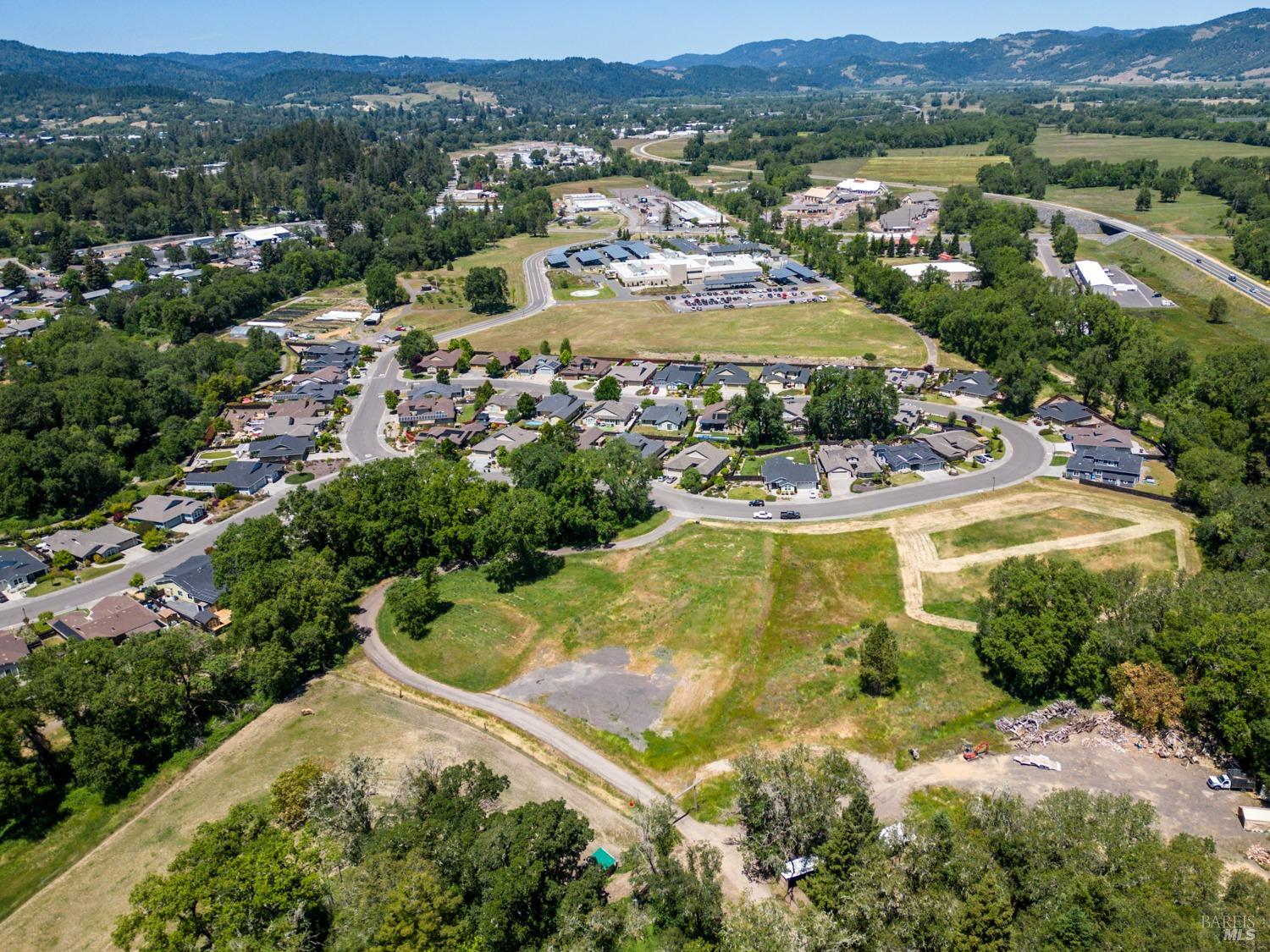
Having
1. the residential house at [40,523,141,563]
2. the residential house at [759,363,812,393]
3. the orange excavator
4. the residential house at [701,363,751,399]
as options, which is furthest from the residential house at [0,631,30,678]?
the residential house at [759,363,812,393]

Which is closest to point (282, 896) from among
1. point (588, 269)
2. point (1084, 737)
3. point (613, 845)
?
point (613, 845)

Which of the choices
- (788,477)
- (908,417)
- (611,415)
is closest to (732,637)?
(788,477)

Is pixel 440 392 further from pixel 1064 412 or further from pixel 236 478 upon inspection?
pixel 1064 412

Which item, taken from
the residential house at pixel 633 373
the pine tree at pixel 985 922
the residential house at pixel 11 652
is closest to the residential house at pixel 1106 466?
the residential house at pixel 633 373

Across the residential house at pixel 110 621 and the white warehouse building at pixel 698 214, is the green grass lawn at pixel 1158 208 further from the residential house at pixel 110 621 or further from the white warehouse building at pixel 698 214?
the residential house at pixel 110 621

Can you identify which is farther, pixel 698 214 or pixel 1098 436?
pixel 698 214

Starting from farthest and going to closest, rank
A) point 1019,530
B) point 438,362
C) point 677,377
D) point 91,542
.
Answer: point 438,362 → point 677,377 → point 91,542 → point 1019,530

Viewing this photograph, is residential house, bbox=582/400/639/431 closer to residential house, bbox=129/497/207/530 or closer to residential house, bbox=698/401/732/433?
residential house, bbox=698/401/732/433
